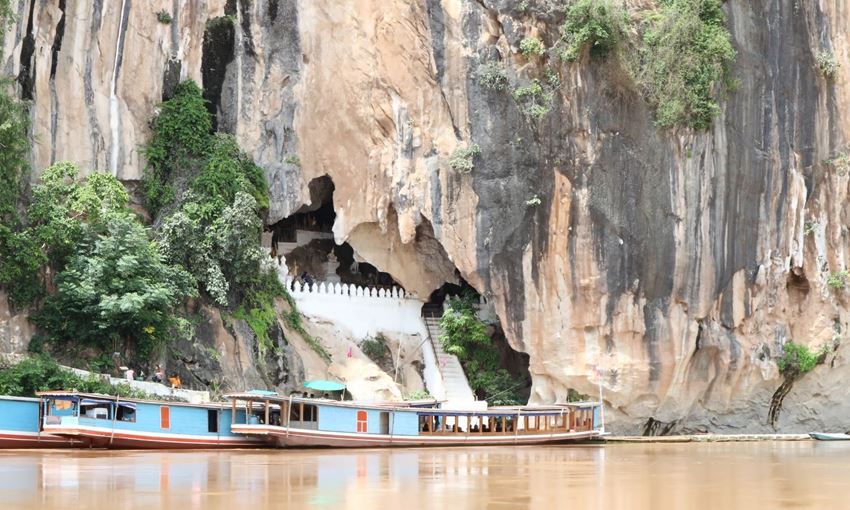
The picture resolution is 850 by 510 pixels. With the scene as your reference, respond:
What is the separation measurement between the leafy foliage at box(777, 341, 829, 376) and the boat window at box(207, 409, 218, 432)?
12.7 metres

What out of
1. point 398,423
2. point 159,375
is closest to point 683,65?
point 398,423

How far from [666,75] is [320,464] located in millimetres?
12108

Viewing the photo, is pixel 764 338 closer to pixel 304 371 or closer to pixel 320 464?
pixel 304 371

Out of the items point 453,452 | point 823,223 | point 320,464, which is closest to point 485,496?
point 320,464

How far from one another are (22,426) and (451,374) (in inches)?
409

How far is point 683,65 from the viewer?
977 inches

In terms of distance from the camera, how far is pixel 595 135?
81.4 feet

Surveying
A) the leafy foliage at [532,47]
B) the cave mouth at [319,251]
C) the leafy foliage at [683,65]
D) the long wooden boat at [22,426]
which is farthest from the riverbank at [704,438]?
the long wooden boat at [22,426]

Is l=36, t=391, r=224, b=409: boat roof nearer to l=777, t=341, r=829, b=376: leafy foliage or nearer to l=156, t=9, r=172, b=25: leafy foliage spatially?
l=156, t=9, r=172, b=25: leafy foliage

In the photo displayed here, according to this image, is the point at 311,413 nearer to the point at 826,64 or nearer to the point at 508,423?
the point at 508,423

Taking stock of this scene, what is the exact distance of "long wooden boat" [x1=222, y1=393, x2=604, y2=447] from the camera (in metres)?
20.9

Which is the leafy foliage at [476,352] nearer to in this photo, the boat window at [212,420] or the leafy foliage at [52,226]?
the boat window at [212,420]

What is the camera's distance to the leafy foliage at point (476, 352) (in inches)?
1048

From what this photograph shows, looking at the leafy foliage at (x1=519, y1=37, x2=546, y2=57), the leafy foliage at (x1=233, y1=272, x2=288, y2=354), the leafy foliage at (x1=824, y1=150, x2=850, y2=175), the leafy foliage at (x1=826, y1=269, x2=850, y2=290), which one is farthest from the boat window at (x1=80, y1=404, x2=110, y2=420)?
the leafy foliage at (x1=824, y1=150, x2=850, y2=175)
